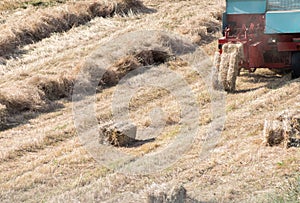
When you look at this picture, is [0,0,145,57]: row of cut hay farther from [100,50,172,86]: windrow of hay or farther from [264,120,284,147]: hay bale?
[264,120,284,147]: hay bale

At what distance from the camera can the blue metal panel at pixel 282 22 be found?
13570 mm

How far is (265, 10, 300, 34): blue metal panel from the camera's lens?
13570 mm

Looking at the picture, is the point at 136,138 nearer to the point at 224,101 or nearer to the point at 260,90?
the point at 224,101

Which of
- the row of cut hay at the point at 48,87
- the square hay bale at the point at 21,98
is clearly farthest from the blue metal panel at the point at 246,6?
the square hay bale at the point at 21,98

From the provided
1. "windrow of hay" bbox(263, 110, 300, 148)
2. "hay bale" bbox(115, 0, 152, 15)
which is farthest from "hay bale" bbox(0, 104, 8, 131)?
"hay bale" bbox(115, 0, 152, 15)

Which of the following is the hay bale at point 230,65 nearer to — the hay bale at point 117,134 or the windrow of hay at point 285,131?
the windrow of hay at point 285,131

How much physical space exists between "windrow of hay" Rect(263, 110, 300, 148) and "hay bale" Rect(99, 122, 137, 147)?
248cm

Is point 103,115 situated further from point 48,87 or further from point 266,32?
point 266,32

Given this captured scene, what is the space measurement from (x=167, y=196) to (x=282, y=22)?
8041 mm

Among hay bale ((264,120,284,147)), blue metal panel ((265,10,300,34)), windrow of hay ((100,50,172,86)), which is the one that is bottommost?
windrow of hay ((100,50,172,86))

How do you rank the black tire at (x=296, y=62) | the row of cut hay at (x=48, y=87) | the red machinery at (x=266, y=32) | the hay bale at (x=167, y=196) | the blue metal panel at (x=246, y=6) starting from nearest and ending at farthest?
the hay bale at (x=167, y=196), the row of cut hay at (x=48, y=87), the red machinery at (x=266, y=32), the black tire at (x=296, y=62), the blue metal panel at (x=246, y=6)

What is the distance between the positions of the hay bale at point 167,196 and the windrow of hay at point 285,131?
321 cm

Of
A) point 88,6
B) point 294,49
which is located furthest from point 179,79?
point 88,6

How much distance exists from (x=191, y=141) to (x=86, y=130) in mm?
2218
